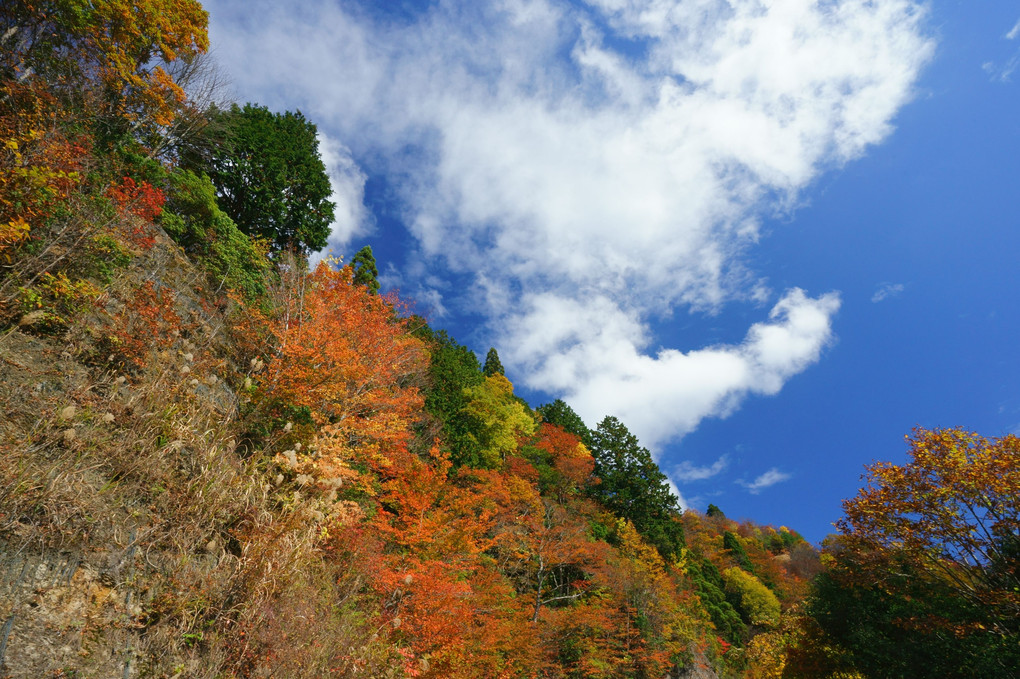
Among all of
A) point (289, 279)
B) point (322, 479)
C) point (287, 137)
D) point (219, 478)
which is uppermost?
point (287, 137)

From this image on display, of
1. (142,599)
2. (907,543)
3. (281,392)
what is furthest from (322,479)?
(907,543)

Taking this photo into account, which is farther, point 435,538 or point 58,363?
point 435,538

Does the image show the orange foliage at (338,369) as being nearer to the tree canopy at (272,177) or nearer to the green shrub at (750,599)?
the tree canopy at (272,177)

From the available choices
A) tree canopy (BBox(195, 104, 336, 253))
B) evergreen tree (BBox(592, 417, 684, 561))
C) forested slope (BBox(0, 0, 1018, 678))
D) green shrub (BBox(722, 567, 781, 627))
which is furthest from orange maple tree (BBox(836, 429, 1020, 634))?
green shrub (BBox(722, 567, 781, 627))

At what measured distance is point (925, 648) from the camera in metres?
12.4

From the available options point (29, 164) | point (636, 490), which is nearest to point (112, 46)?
point (29, 164)

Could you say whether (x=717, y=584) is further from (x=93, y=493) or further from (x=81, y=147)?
(x=81, y=147)

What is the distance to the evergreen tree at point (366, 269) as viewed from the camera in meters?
29.9

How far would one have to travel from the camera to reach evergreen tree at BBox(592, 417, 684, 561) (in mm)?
36750

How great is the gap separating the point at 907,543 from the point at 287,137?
109ft

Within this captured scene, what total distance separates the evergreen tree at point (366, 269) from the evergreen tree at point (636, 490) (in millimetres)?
26566

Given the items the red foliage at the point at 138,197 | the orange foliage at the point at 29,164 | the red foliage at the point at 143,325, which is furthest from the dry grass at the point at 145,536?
the red foliage at the point at 138,197

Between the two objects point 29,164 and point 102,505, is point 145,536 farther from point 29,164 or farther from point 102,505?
point 29,164

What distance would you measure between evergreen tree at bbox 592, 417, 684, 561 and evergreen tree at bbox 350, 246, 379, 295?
26.6 metres
